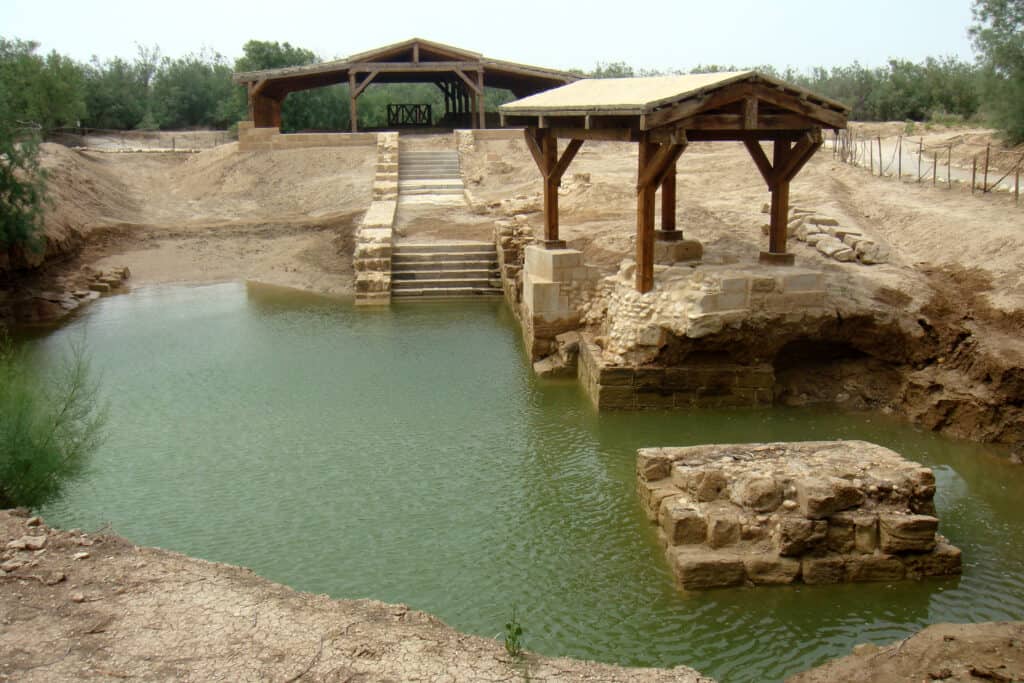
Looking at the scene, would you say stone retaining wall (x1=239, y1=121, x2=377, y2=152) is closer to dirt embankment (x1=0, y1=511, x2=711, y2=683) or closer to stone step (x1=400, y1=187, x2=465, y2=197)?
stone step (x1=400, y1=187, x2=465, y2=197)

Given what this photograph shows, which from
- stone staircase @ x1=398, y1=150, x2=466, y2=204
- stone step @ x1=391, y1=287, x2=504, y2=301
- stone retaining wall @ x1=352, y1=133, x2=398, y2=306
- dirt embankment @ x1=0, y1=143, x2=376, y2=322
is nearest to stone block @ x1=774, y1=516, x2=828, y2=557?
stone step @ x1=391, y1=287, x2=504, y2=301

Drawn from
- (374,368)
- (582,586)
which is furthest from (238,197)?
(582,586)

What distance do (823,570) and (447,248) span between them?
13.9 metres

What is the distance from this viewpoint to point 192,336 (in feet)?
52.5

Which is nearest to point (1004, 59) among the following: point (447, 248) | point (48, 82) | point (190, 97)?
point (447, 248)

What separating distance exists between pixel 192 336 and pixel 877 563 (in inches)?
479

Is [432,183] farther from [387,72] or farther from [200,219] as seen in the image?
[387,72]

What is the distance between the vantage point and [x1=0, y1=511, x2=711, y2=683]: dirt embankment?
519 cm

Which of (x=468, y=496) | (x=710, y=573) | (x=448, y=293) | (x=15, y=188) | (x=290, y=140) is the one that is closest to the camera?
(x=710, y=573)

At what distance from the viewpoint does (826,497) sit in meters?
7.57

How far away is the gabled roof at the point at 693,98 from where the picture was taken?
11.1m

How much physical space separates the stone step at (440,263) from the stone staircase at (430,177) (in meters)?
3.90

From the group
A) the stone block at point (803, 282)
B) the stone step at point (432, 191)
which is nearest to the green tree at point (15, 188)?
the stone step at point (432, 191)

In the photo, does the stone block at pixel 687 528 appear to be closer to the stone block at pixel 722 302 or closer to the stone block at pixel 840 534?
the stone block at pixel 840 534
